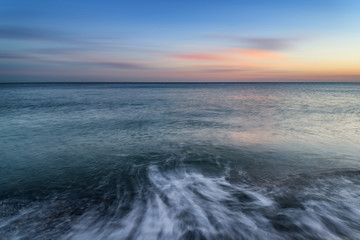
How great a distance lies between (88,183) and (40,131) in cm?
1143

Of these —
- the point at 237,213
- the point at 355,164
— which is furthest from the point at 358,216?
the point at 355,164

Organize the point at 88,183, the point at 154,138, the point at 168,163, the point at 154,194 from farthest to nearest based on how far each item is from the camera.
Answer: the point at 154,138 < the point at 168,163 < the point at 88,183 < the point at 154,194

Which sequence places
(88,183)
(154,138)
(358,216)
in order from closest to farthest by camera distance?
(358,216)
(88,183)
(154,138)

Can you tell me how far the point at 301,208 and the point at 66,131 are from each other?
51.7 feet

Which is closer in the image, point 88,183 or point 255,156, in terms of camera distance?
point 88,183

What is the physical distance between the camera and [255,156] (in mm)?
9898

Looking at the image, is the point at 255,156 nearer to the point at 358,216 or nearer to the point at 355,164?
the point at 355,164

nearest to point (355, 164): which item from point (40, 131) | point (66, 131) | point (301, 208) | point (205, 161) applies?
point (301, 208)

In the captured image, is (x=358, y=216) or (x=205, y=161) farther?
(x=205, y=161)

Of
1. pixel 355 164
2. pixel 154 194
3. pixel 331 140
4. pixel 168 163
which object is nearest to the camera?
pixel 154 194

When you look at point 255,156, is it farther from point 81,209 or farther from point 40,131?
point 40,131

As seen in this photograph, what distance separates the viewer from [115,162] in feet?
31.3

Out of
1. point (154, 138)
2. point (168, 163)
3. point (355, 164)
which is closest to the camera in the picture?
point (355, 164)

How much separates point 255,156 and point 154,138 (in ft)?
20.9
